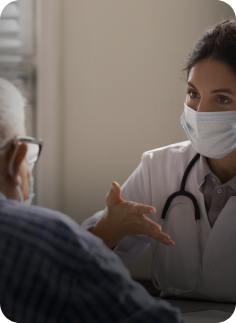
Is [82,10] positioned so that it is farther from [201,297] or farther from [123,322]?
[123,322]

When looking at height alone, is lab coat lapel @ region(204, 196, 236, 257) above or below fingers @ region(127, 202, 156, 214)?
below

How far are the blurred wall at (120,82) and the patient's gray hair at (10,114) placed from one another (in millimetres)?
1132

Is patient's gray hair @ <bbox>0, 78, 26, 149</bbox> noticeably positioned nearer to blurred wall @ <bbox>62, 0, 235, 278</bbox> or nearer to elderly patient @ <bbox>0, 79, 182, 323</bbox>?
elderly patient @ <bbox>0, 79, 182, 323</bbox>

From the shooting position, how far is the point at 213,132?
1.09 meters

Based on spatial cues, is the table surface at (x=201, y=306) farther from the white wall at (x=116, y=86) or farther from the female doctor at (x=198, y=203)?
the white wall at (x=116, y=86)

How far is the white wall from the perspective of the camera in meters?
1.75

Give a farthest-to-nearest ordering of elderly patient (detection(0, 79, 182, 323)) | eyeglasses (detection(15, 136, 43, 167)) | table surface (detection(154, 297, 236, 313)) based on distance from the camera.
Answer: table surface (detection(154, 297, 236, 313))
eyeglasses (detection(15, 136, 43, 167))
elderly patient (detection(0, 79, 182, 323))

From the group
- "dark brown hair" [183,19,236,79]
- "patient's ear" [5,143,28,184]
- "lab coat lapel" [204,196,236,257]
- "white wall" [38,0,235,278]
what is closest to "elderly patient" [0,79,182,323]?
"patient's ear" [5,143,28,184]

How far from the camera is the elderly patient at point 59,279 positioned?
0.50m

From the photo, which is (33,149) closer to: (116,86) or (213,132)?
(213,132)

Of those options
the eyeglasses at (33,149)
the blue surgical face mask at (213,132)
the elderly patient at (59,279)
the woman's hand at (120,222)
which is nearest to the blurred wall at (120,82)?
the blue surgical face mask at (213,132)

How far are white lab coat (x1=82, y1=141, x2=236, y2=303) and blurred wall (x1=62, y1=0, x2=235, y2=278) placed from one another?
567 millimetres

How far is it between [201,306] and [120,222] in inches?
13.3

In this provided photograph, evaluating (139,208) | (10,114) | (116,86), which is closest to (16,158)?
(10,114)
